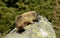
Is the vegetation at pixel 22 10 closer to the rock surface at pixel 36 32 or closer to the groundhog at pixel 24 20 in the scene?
the groundhog at pixel 24 20

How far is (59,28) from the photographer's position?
9445 mm

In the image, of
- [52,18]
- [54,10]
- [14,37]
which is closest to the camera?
[14,37]

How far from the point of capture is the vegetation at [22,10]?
8586 millimetres

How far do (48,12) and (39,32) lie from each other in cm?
355

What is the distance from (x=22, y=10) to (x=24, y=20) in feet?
8.76

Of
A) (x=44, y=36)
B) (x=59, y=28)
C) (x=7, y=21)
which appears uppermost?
(x=44, y=36)

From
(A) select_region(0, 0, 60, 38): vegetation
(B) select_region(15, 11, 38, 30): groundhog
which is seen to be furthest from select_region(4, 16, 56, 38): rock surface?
(A) select_region(0, 0, 60, 38): vegetation

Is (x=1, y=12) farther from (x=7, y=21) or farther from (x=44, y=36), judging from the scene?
(x=44, y=36)

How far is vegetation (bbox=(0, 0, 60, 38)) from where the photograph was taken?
8586mm

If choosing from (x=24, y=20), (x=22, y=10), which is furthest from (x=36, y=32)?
(x=22, y=10)

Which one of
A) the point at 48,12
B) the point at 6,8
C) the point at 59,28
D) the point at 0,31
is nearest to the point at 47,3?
the point at 48,12

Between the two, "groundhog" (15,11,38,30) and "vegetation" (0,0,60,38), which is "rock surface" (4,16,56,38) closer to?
"groundhog" (15,11,38,30)

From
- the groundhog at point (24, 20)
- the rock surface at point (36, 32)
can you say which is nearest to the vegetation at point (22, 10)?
the groundhog at point (24, 20)

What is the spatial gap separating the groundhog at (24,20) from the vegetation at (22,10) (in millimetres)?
1415
